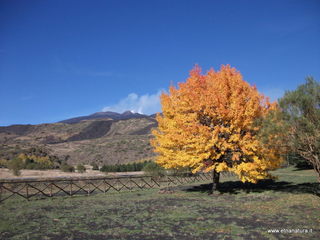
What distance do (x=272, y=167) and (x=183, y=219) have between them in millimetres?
10035

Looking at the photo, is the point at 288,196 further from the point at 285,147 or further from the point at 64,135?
the point at 64,135

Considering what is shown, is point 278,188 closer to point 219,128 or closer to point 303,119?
point 219,128

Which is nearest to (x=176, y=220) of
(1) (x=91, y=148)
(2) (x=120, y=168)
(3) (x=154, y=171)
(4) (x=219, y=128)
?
(4) (x=219, y=128)

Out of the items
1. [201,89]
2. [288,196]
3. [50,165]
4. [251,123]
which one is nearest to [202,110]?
[201,89]

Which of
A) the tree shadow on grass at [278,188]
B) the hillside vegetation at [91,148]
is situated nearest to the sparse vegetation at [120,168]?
the hillside vegetation at [91,148]

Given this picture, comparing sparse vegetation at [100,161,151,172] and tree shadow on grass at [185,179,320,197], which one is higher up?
sparse vegetation at [100,161,151,172]

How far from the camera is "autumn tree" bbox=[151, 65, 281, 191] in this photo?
2006 cm

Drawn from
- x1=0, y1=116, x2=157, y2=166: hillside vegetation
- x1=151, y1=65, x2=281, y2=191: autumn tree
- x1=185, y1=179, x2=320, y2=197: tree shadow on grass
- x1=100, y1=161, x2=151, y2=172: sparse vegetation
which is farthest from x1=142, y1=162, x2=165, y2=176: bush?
x1=0, y1=116, x2=157, y2=166: hillside vegetation

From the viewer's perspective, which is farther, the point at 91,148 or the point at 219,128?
the point at 91,148

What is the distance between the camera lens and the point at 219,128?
20172mm

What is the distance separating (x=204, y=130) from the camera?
20.3m

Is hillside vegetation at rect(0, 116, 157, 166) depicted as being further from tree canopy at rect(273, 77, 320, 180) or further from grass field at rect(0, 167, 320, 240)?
tree canopy at rect(273, 77, 320, 180)

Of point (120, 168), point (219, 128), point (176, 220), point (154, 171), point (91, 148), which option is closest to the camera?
point (176, 220)

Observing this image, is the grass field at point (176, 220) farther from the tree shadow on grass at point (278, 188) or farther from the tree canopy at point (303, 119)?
the tree canopy at point (303, 119)
